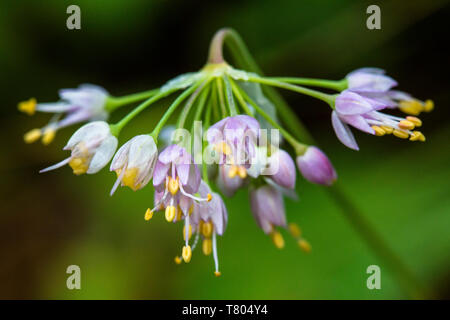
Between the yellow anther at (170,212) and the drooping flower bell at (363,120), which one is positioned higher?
the drooping flower bell at (363,120)

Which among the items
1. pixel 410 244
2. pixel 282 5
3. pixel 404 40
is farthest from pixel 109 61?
pixel 410 244

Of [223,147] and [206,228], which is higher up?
[223,147]

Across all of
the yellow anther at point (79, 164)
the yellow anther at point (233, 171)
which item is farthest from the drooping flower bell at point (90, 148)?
the yellow anther at point (233, 171)

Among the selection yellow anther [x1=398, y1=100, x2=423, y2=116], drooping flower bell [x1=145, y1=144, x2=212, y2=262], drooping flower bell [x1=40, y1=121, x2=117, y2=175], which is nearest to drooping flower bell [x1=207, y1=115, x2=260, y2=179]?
drooping flower bell [x1=145, y1=144, x2=212, y2=262]

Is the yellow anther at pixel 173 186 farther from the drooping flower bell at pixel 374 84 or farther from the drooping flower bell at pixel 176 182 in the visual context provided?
the drooping flower bell at pixel 374 84

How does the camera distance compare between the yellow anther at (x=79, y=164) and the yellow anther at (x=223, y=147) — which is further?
the yellow anther at (x=79, y=164)

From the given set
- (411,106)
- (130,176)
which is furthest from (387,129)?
(130,176)

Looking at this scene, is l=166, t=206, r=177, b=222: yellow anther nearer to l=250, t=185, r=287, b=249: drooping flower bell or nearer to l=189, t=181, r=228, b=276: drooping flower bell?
l=189, t=181, r=228, b=276: drooping flower bell

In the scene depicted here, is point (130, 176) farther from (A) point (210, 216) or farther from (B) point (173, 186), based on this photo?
(A) point (210, 216)
